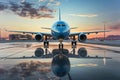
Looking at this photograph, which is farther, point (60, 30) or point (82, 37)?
point (82, 37)

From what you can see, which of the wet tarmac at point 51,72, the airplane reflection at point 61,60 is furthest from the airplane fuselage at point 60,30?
the wet tarmac at point 51,72

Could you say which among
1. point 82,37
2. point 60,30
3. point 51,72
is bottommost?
point 51,72

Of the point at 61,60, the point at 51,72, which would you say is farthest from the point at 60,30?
the point at 51,72

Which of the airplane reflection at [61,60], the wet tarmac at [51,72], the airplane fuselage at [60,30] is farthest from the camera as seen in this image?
the airplane fuselage at [60,30]

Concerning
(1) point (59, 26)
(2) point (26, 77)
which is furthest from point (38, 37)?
(2) point (26, 77)

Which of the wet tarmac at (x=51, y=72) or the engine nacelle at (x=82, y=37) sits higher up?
the engine nacelle at (x=82, y=37)

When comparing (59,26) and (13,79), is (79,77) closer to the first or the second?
(13,79)

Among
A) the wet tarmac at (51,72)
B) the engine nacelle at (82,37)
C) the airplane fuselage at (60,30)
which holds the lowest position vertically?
the wet tarmac at (51,72)

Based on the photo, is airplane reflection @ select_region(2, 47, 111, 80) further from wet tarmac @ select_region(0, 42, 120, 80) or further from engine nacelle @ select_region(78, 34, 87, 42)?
engine nacelle @ select_region(78, 34, 87, 42)

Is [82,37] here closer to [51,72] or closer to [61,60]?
[61,60]

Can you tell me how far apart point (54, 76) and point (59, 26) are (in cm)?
1930

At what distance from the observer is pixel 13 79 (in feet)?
29.9

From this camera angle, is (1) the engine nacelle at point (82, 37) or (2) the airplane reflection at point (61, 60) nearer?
(2) the airplane reflection at point (61, 60)

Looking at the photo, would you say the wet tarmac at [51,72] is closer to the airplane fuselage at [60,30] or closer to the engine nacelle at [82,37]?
the airplane fuselage at [60,30]
